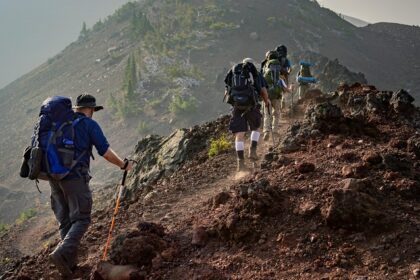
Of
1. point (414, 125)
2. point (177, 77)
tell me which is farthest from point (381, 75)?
point (414, 125)

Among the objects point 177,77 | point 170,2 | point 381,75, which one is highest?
point 170,2

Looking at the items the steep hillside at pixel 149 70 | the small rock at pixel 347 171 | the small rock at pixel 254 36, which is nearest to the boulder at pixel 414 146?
the small rock at pixel 347 171

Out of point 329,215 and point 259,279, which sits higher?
point 329,215

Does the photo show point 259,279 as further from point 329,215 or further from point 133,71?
point 133,71

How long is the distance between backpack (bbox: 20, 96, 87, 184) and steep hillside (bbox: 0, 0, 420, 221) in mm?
39568

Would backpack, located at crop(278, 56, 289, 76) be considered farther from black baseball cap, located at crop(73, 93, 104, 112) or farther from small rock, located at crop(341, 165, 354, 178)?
black baseball cap, located at crop(73, 93, 104, 112)

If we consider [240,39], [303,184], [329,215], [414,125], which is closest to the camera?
[329,215]

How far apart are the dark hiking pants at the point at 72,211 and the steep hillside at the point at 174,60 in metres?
39.2

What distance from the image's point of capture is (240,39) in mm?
76562

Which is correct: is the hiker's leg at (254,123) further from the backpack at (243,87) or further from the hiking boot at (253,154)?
the backpack at (243,87)

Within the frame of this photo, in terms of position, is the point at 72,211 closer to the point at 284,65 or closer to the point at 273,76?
the point at 273,76

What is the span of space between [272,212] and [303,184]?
73 centimetres

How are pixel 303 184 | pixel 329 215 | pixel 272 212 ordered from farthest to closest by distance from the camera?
pixel 303 184 → pixel 272 212 → pixel 329 215

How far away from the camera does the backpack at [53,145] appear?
5.28m
